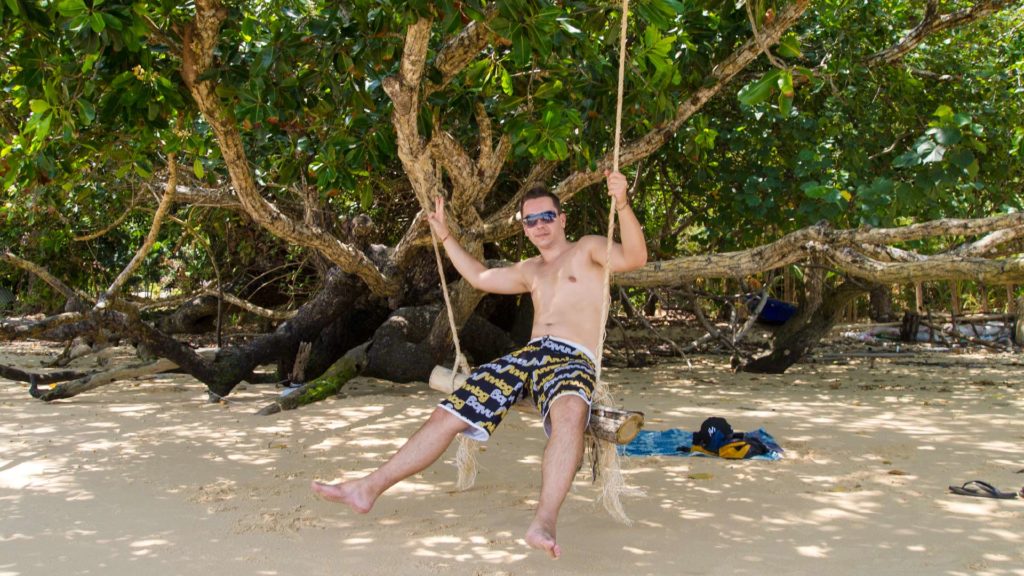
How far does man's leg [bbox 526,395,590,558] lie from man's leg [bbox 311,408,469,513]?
1.17 ft

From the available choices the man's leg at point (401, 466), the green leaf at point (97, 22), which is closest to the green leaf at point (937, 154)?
the man's leg at point (401, 466)

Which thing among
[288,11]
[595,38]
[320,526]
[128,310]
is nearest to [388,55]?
[288,11]

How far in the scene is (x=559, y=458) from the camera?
2.94 m

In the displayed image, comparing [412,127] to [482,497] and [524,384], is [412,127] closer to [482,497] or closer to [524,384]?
[524,384]

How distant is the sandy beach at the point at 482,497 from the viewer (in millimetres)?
2812

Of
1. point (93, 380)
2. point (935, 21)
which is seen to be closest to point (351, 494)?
point (93, 380)

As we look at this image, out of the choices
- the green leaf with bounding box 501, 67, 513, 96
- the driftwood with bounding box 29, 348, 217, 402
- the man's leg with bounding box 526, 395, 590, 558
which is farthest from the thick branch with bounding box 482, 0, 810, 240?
the driftwood with bounding box 29, 348, 217, 402

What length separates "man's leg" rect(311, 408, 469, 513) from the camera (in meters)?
3.08

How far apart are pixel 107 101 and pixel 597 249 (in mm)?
2306

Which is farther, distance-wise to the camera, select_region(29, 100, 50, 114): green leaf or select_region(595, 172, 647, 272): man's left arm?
select_region(29, 100, 50, 114): green leaf

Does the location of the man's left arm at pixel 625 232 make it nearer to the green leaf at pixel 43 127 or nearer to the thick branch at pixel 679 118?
the thick branch at pixel 679 118

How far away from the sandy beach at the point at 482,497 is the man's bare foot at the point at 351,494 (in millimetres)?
119

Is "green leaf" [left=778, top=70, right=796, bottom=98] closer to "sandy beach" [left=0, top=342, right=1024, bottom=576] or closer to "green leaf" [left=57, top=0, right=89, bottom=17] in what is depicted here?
"sandy beach" [left=0, top=342, right=1024, bottom=576]

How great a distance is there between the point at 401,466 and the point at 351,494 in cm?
19
